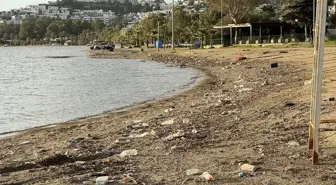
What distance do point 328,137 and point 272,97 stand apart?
26.6ft

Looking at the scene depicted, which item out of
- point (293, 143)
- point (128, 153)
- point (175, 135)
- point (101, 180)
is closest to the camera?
point (101, 180)

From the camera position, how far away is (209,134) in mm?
10562

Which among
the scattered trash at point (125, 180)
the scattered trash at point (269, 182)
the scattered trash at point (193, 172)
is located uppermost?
the scattered trash at point (269, 182)

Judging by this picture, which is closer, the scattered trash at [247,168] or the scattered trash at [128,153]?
the scattered trash at [247,168]

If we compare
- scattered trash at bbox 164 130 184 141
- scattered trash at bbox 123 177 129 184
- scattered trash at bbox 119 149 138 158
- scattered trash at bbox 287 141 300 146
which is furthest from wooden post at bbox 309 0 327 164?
scattered trash at bbox 164 130 184 141

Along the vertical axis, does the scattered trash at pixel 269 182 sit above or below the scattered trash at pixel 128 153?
above

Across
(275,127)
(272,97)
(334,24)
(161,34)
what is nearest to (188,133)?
(275,127)

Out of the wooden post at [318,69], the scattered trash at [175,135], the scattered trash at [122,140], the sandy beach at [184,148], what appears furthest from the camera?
the scattered trash at [122,140]

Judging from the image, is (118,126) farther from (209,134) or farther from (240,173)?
(240,173)

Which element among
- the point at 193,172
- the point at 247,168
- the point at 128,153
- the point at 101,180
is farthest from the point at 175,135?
the point at 101,180

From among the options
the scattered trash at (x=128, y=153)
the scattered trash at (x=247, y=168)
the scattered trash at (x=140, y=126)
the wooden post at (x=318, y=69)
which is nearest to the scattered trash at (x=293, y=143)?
the wooden post at (x=318, y=69)

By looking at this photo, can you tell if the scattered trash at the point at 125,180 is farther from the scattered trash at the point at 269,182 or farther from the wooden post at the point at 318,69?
the wooden post at the point at 318,69

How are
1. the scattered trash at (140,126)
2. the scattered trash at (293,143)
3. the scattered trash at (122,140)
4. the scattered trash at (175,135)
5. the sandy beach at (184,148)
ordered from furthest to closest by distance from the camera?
the scattered trash at (140,126) → the scattered trash at (122,140) → the scattered trash at (175,135) → the scattered trash at (293,143) → the sandy beach at (184,148)

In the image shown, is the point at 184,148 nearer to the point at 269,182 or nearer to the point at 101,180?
the point at 101,180
